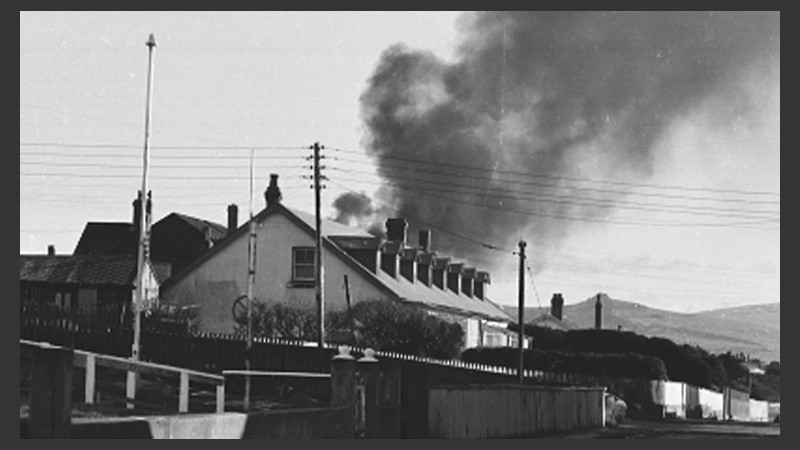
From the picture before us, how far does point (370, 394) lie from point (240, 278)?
1438 cm

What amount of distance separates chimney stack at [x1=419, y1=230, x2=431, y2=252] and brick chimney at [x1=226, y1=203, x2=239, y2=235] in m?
6.47

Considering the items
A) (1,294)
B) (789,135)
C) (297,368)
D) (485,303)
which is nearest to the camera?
(1,294)

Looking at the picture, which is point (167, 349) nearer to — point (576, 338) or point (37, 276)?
point (37, 276)

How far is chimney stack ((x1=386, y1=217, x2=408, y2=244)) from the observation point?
41.8m

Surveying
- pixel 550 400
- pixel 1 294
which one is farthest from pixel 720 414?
pixel 1 294

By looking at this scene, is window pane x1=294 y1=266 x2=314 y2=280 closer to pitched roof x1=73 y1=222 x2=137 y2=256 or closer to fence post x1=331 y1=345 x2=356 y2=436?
pitched roof x1=73 y1=222 x2=137 y2=256

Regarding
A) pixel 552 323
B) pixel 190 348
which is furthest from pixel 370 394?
pixel 552 323

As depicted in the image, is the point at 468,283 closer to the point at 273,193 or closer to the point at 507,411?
the point at 273,193

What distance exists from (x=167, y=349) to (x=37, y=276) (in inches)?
162

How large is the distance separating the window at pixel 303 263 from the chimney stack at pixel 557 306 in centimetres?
935

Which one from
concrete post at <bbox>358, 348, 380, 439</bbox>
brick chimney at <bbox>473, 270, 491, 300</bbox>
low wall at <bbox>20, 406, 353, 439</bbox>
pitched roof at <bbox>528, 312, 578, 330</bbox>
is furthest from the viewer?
pitched roof at <bbox>528, 312, 578, 330</bbox>

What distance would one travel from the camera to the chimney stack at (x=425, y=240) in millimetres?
44750

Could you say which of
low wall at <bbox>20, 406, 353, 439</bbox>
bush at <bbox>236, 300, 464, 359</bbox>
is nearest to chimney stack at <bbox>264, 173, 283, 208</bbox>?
bush at <bbox>236, 300, 464, 359</bbox>

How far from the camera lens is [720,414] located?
60719 mm
